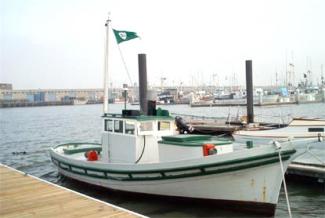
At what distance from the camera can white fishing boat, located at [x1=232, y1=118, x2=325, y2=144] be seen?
59.0ft

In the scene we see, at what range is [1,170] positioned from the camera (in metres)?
12.1

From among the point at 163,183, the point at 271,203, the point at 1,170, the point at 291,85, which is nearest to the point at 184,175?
the point at 163,183

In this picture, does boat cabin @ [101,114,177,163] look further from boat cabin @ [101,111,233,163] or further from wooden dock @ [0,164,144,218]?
wooden dock @ [0,164,144,218]

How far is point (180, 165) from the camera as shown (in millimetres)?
10680

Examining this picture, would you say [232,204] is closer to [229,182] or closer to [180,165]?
[229,182]

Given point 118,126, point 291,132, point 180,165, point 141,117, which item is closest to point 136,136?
point 141,117

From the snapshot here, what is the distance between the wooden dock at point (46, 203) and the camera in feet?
24.5

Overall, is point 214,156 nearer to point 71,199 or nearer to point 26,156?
point 71,199

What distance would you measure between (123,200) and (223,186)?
12.4 feet

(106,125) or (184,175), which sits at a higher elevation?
(106,125)

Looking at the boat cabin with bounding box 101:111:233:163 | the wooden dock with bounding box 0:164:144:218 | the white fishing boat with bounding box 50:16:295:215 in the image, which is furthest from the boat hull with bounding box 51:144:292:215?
the wooden dock with bounding box 0:164:144:218

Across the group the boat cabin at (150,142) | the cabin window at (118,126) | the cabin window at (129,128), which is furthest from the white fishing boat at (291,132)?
the cabin window at (118,126)

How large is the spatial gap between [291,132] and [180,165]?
401 inches

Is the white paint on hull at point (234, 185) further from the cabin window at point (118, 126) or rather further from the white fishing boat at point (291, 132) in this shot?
the white fishing boat at point (291, 132)
